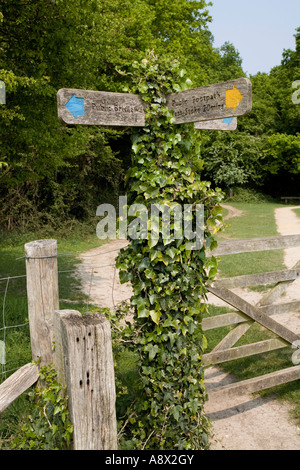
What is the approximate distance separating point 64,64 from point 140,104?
4.16m

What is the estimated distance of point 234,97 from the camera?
2871 mm

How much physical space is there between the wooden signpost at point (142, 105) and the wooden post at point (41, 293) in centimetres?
85

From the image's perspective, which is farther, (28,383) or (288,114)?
(288,114)

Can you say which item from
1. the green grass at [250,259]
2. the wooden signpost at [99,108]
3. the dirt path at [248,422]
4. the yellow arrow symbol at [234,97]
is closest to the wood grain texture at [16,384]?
the dirt path at [248,422]

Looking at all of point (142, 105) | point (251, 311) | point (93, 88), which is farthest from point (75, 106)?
point (93, 88)

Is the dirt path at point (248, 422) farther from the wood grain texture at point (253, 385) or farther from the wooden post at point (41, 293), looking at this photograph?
the wooden post at point (41, 293)

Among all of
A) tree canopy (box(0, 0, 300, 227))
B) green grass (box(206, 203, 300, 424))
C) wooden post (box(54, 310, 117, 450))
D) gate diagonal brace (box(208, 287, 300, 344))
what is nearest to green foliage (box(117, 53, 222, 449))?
tree canopy (box(0, 0, 300, 227))

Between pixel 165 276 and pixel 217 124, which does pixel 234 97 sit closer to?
pixel 217 124

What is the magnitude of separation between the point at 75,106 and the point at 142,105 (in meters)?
0.53

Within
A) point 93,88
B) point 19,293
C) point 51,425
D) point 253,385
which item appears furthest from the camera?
point 93,88

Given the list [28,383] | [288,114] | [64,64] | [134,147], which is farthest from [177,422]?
[288,114]

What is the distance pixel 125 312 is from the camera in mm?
3705

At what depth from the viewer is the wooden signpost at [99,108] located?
292 centimetres

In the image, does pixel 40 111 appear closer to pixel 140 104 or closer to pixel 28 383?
pixel 140 104
